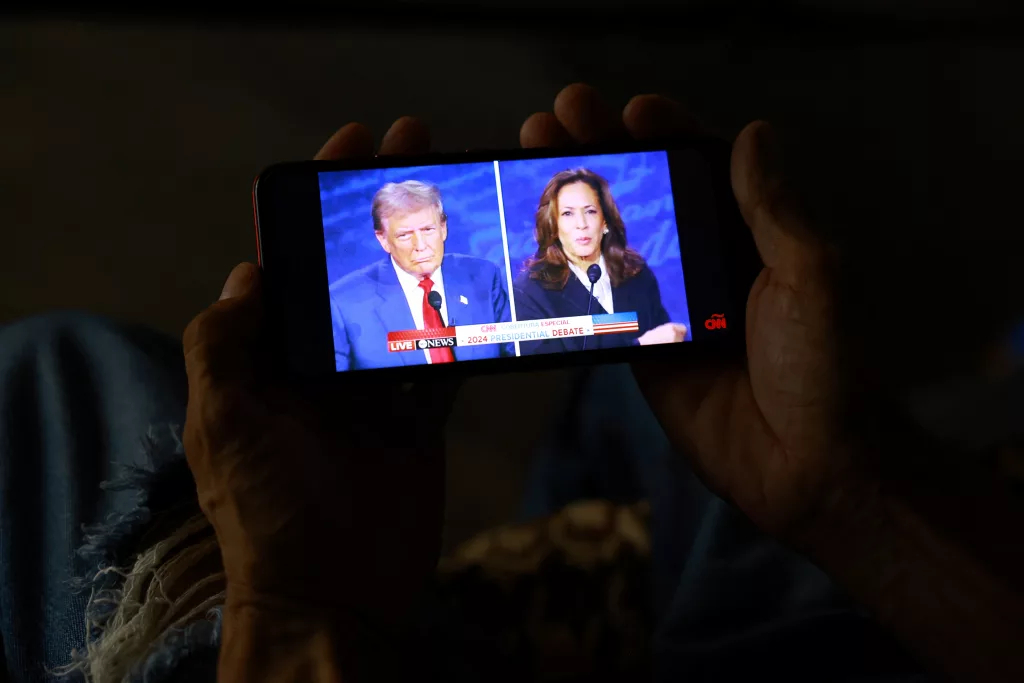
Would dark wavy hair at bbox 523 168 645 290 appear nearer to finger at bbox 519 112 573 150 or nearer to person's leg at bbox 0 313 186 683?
finger at bbox 519 112 573 150

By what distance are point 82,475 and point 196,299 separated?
0.46 m

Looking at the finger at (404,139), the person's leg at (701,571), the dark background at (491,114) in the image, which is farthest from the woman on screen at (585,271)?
the dark background at (491,114)

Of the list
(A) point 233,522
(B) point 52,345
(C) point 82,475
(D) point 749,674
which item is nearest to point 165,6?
(B) point 52,345

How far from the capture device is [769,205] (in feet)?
1.72

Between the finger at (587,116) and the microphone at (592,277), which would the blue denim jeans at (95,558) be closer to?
the microphone at (592,277)

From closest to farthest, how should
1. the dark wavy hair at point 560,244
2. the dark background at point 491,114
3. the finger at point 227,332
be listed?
the finger at point 227,332 → the dark wavy hair at point 560,244 → the dark background at point 491,114

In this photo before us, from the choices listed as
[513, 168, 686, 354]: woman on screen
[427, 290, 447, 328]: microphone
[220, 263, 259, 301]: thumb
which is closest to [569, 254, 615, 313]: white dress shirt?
[513, 168, 686, 354]: woman on screen

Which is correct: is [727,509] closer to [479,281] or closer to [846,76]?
[479,281]

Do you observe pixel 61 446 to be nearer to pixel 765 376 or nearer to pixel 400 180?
pixel 400 180

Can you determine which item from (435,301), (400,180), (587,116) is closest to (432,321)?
(435,301)

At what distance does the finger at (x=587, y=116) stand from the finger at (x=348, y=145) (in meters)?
0.18

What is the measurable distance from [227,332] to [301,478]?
0.38ft

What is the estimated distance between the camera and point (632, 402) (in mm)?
830

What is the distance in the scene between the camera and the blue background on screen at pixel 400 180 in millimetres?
533
